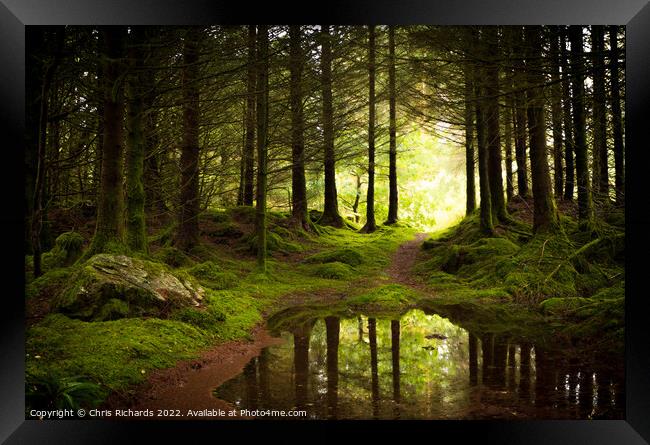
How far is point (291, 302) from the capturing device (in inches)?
286

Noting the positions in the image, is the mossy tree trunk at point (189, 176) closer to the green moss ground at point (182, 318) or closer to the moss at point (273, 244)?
the green moss ground at point (182, 318)

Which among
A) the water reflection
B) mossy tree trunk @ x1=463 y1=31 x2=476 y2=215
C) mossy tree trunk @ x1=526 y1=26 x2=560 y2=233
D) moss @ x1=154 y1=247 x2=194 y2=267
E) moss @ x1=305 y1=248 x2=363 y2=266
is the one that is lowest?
the water reflection

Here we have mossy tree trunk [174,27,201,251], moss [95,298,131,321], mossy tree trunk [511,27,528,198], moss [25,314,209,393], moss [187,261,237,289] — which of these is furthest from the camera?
mossy tree trunk [174,27,201,251]

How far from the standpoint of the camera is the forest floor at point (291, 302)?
360 cm

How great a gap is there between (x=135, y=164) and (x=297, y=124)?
4.37 meters

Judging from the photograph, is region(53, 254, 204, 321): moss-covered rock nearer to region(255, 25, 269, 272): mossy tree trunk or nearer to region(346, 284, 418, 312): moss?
region(346, 284, 418, 312): moss

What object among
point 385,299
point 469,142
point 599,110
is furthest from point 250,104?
A: point 599,110

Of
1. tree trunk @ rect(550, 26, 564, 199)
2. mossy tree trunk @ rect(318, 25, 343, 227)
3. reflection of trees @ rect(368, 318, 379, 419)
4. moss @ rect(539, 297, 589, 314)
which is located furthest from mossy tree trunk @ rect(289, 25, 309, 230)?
moss @ rect(539, 297, 589, 314)

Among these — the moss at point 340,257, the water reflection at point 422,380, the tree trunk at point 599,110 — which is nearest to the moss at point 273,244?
the moss at point 340,257

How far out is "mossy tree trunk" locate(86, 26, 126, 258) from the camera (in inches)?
220
